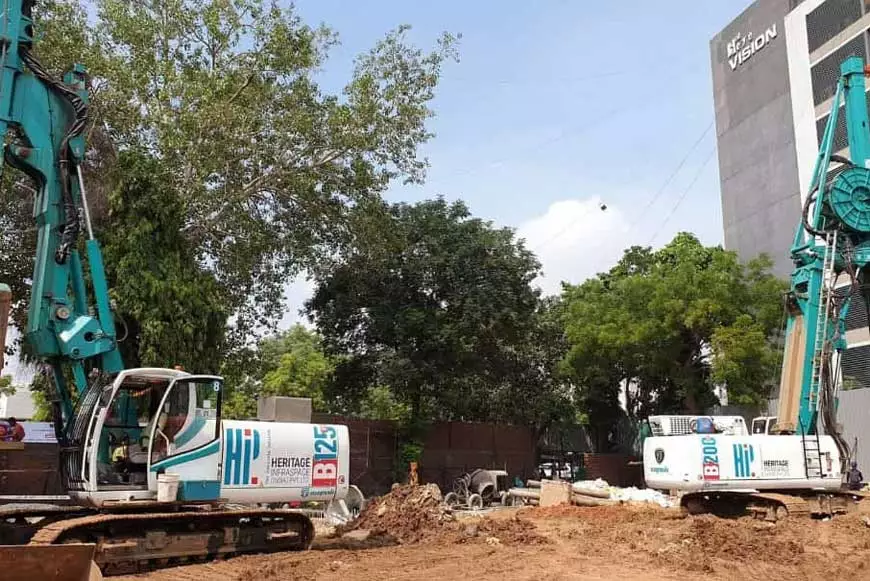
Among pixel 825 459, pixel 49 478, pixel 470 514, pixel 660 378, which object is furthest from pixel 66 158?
pixel 660 378

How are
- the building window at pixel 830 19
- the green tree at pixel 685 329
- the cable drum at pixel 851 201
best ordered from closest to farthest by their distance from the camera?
the cable drum at pixel 851 201, the green tree at pixel 685 329, the building window at pixel 830 19

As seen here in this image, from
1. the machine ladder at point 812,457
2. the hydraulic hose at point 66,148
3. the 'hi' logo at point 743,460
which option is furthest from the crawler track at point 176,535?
the machine ladder at point 812,457

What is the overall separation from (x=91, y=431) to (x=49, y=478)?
8.20 metres

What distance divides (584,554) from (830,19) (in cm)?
3032

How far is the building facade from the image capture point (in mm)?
33000

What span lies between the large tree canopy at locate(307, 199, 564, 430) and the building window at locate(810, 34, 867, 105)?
54.6 ft

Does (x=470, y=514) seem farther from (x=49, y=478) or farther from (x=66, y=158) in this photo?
(x=66, y=158)

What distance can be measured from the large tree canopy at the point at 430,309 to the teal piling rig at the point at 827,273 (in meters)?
9.55

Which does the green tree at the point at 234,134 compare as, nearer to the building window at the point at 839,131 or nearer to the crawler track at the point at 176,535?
the crawler track at the point at 176,535

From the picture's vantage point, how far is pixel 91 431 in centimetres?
1070

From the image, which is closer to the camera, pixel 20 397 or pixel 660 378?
pixel 660 378

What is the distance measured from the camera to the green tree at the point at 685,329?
25.4m

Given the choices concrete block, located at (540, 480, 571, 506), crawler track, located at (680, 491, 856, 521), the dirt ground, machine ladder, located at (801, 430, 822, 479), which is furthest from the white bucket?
machine ladder, located at (801, 430, 822, 479)

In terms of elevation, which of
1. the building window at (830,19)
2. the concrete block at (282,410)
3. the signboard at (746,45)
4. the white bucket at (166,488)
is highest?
the signboard at (746,45)
